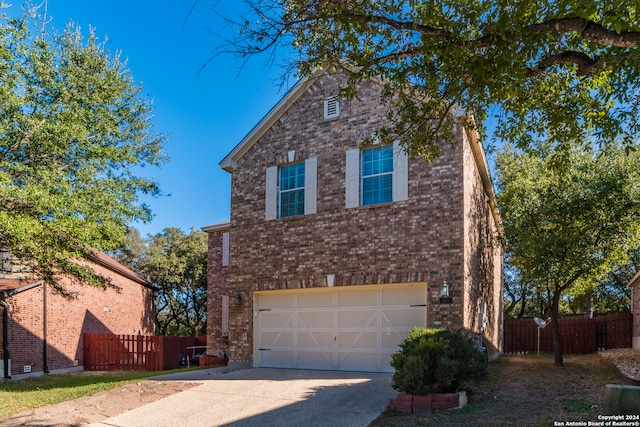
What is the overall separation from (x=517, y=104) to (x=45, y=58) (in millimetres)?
11427

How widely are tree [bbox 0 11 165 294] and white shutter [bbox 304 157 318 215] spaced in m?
4.77

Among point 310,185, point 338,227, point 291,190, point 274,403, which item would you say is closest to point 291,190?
point 291,190

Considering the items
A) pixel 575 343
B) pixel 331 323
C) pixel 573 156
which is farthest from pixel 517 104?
pixel 575 343

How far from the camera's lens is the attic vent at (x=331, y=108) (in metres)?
14.0

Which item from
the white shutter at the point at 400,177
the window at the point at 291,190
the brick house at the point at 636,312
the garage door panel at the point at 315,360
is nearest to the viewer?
the white shutter at the point at 400,177

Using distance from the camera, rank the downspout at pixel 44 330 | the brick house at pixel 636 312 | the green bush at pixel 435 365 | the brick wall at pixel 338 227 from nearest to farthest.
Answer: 1. the green bush at pixel 435 365
2. the brick wall at pixel 338 227
3. the brick house at pixel 636 312
4. the downspout at pixel 44 330

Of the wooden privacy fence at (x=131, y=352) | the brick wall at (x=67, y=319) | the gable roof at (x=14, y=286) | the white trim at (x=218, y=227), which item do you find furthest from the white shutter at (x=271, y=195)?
the gable roof at (x=14, y=286)

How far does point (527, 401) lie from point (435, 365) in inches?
67.1

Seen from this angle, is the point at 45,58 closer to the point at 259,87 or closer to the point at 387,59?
the point at 259,87

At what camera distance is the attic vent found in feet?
45.8

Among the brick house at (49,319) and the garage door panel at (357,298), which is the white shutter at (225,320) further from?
the garage door panel at (357,298)

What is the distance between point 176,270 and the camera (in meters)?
32.0

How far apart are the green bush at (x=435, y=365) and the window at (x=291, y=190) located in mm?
5983

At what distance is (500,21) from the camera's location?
611 centimetres
